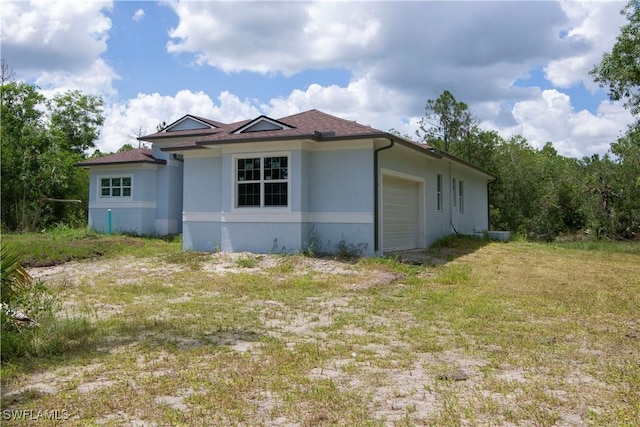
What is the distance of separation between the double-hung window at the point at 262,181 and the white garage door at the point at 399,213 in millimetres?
2851

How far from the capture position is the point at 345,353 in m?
5.49

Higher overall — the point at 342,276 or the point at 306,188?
the point at 306,188

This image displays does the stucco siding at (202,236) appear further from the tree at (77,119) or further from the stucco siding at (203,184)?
the tree at (77,119)

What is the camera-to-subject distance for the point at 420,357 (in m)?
5.36

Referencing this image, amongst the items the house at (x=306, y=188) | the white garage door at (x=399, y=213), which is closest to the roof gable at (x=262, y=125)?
the house at (x=306, y=188)

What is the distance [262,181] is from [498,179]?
59.9 feet

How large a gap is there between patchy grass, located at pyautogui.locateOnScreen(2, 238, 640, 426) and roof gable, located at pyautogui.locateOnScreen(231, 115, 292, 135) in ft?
15.2

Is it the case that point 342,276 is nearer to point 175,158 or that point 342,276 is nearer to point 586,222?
point 175,158

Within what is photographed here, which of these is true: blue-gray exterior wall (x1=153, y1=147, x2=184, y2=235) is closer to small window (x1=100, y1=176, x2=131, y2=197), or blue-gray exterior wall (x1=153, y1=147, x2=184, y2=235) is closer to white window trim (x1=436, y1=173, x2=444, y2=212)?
small window (x1=100, y1=176, x2=131, y2=197)

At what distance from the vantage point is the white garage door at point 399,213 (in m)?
15.2

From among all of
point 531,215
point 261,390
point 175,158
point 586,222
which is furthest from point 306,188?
point 531,215

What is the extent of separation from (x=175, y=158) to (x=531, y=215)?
17.7 metres

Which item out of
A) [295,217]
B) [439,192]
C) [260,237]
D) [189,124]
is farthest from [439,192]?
[189,124]

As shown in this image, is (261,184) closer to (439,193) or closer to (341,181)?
(341,181)
